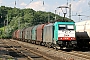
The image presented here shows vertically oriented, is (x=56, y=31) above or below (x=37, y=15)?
below

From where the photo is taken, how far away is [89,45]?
30.2m

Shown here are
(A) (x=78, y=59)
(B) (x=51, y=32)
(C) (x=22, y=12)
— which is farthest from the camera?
(C) (x=22, y=12)

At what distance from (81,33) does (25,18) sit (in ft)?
308

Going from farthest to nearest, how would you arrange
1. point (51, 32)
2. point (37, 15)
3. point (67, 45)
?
point (37, 15), point (51, 32), point (67, 45)

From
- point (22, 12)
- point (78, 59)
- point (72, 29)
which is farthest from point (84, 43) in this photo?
point (22, 12)

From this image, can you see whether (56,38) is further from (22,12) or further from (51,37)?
(22,12)

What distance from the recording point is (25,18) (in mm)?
122562

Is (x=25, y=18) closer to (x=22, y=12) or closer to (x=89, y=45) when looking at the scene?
(x=22, y=12)

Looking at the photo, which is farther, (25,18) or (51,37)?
(25,18)

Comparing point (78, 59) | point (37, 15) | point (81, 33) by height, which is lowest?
point (78, 59)

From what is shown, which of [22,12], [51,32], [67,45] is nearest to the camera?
[67,45]

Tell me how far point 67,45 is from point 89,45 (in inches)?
189

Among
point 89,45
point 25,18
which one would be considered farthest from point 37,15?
point 89,45

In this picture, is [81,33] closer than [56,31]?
No
